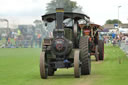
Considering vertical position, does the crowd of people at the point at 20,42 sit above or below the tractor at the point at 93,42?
below

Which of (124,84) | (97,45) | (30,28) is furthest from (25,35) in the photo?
(124,84)

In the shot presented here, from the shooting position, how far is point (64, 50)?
1473 centimetres

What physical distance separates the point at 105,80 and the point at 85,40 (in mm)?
2706

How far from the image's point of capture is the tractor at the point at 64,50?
14.6m

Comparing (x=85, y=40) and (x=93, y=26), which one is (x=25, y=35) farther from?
(x=85, y=40)

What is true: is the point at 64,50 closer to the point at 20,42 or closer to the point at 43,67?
the point at 43,67

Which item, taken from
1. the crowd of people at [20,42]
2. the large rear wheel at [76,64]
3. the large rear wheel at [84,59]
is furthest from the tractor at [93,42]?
the crowd of people at [20,42]

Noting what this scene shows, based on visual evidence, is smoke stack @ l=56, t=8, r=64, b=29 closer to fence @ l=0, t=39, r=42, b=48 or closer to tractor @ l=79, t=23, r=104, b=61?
tractor @ l=79, t=23, r=104, b=61

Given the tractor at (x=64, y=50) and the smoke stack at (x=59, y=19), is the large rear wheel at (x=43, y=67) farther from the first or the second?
the smoke stack at (x=59, y=19)

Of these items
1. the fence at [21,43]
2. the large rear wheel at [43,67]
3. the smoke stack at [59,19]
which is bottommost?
the fence at [21,43]

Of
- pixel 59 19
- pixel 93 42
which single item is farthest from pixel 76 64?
pixel 93 42

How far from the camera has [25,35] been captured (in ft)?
188

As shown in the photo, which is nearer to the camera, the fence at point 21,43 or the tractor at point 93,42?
the tractor at point 93,42

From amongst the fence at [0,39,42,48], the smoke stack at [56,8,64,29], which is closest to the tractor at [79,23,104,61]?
the smoke stack at [56,8,64,29]
